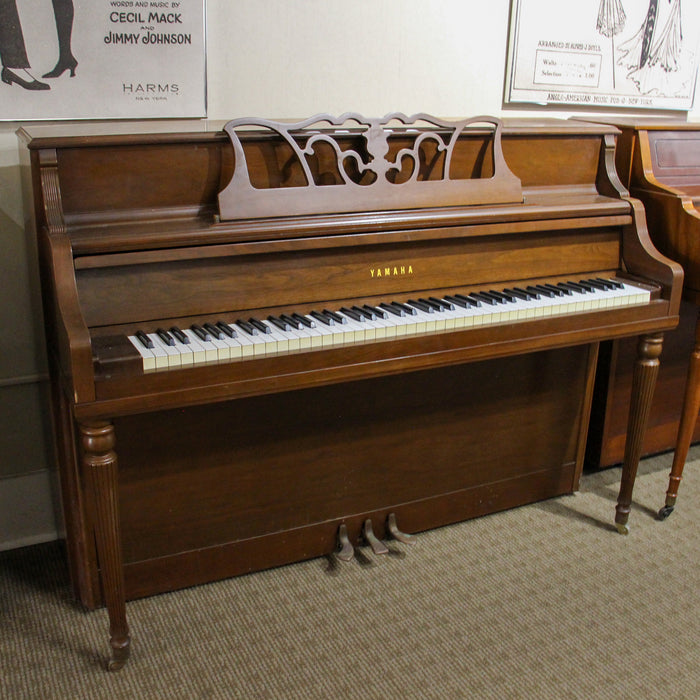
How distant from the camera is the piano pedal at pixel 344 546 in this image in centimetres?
230

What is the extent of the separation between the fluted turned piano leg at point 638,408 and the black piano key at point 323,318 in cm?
100

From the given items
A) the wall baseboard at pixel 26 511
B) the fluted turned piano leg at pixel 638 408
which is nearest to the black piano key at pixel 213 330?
the wall baseboard at pixel 26 511

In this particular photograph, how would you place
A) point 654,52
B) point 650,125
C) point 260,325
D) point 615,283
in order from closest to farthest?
1. point 260,325
2. point 615,283
3. point 650,125
4. point 654,52

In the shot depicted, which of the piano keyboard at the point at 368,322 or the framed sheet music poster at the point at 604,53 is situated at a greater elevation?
the framed sheet music poster at the point at 604,53

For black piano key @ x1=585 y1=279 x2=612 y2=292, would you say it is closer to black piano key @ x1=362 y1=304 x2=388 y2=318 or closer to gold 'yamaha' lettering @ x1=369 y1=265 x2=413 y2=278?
gold 'yamaha' lettering @ x1=369 y1=265 x2=413 y2=278

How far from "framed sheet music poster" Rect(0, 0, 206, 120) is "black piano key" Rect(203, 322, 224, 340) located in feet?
2.72

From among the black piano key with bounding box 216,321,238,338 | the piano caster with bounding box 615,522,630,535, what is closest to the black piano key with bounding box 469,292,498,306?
the black piano key with bounding box 216,321,238,338

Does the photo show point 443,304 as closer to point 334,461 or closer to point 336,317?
point 336,317

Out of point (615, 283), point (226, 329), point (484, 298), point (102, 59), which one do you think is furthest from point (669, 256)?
point (102, 59)

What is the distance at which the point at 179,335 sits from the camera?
5.83ft

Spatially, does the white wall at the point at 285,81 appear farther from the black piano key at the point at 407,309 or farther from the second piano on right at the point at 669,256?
the black piano key at the point at 407,309

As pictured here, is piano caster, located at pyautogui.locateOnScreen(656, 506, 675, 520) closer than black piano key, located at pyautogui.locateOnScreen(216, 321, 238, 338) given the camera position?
No

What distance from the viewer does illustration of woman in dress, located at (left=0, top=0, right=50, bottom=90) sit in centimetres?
209

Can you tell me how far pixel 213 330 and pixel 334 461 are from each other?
0.66 m
